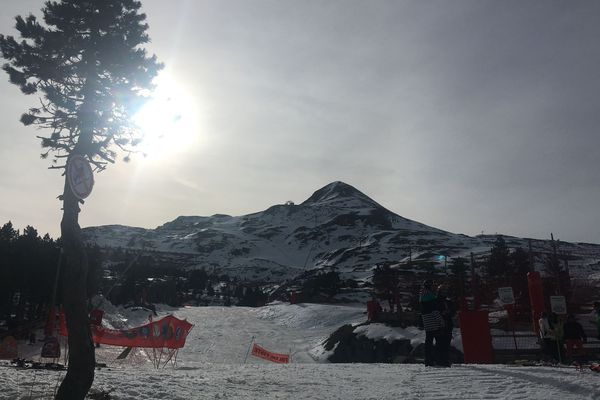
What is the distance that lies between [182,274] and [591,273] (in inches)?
5269

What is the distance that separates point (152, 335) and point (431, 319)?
15279 millimetres

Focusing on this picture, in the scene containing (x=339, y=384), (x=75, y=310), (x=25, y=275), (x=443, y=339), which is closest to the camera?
(x=75, y=310)

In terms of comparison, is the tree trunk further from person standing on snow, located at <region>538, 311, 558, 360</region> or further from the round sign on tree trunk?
person standing on snow, located at <region>538, 311, 558, 360</region>

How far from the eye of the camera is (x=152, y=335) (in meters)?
22.3

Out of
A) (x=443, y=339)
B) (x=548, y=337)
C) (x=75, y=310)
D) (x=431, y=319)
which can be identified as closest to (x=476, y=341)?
(x=548, y=337)

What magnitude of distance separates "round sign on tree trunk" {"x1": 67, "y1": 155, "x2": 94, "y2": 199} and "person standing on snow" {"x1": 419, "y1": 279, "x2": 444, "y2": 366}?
25.8 ft

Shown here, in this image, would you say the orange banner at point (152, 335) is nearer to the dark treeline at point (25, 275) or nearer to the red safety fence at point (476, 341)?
the red safety fence at point (476, 341)

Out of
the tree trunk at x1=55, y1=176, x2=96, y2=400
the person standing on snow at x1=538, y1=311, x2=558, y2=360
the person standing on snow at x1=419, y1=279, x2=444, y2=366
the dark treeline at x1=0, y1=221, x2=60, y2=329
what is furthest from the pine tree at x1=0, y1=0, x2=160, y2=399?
the dark treeline at x1=0, y1=221, x2=60, y2=329

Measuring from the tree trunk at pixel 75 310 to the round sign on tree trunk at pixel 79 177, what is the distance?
7.5 inches

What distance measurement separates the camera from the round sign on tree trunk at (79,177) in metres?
7.02

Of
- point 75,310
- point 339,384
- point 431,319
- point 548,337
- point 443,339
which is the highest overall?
point 75,310

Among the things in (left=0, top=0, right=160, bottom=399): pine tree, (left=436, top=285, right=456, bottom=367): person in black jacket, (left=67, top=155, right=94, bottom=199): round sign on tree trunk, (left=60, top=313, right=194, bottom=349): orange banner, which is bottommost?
(left=60, top=313, right=194, bottom=349): orange banner

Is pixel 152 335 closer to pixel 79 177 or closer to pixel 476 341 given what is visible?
pixel 476 341

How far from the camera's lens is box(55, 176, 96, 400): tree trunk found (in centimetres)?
697
